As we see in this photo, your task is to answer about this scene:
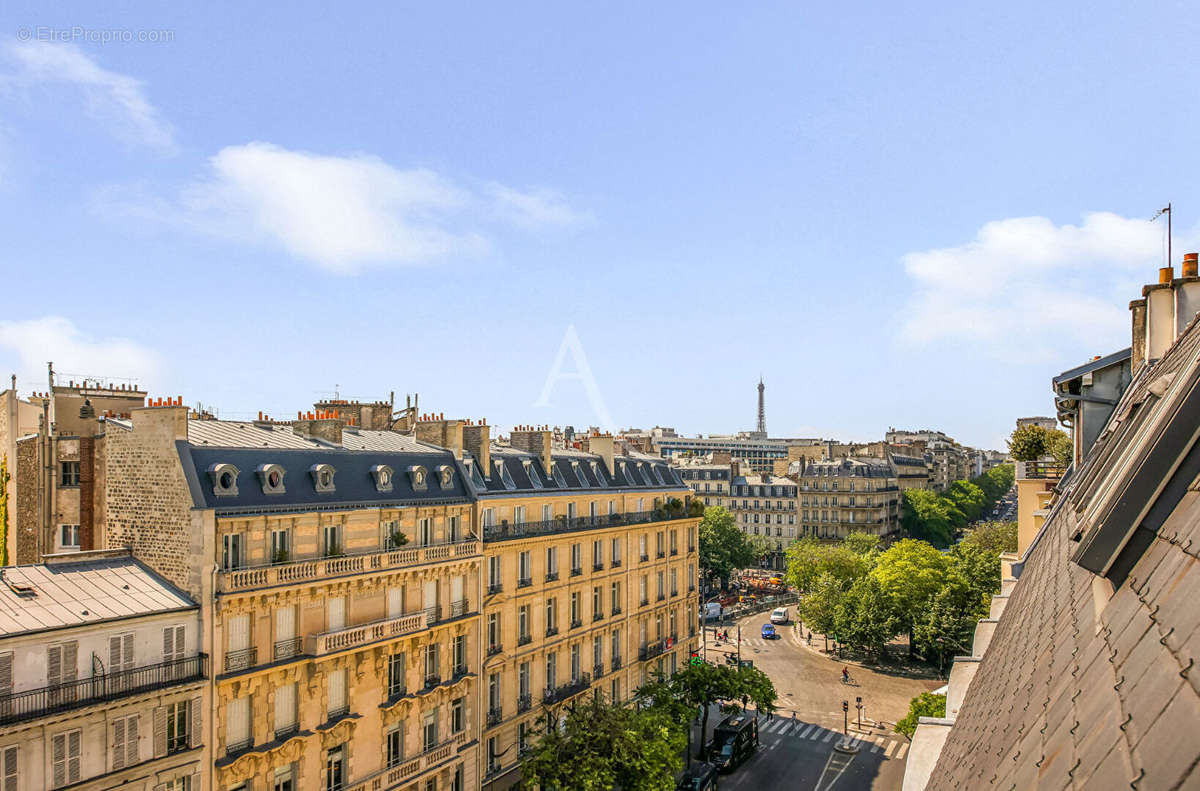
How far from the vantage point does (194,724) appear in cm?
2691

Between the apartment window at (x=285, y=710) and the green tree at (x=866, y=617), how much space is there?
49.0 meters

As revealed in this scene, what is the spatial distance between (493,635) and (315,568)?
11719 mm

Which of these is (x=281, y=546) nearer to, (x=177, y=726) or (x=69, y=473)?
(x=177, y=726)

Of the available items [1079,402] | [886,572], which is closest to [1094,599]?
[1079,402]

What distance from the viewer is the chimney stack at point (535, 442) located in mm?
45062

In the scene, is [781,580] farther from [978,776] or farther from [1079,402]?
[978,776]

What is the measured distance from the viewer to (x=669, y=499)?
181 feet

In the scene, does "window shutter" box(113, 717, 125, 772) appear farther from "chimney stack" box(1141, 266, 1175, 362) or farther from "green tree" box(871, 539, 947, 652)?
"green tree" box(871, 539, 947, 652)

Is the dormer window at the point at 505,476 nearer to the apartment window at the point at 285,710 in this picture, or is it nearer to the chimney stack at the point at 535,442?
the chimney stack at the point at 535,442

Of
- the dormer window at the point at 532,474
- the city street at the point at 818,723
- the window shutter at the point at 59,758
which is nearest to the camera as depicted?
the window shutter at the point at 59,758

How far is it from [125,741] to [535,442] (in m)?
24.6

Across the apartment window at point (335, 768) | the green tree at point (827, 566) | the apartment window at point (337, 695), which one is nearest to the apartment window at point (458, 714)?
the apartment window at point (335, 768)

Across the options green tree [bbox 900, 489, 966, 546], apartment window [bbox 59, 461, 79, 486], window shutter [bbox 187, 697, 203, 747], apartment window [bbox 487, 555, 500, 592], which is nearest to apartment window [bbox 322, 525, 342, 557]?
window shutter [bbox 187, 697, 203, 747]

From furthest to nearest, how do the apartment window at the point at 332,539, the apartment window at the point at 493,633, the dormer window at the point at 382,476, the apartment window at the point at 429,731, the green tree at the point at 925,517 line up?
the green tree at the point at 925,517 → the apartment window at the point at 493,633 → the apartment window at the point at 429,731 → the dormer window at the point at 382,476 → the apartment window at the point at 332,539
